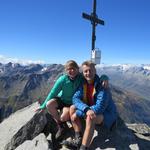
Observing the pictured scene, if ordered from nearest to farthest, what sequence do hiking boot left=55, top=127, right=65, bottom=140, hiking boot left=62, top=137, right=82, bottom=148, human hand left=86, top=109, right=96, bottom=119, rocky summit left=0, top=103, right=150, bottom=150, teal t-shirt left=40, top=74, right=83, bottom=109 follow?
1. human hand left=86, top=109, right=96, bottom=119
2. hiking boot left=62, top=137, right=82, bottom=148
3. rocky summit left=0, top=103, right=150, bottom=150
4. teal t-shirt left=40, top=74, right=83, bottom=109
5. hiking boot left=55, top=127, right=65, bottom=140

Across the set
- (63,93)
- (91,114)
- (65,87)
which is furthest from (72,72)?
(91,114)

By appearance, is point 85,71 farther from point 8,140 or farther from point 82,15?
point 82,15

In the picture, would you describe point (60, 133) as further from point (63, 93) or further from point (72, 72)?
point (72, 72)

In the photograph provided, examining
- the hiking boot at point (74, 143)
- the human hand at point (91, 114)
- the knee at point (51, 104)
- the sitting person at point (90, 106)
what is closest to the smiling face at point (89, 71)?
the sitting person at point (90, 106)

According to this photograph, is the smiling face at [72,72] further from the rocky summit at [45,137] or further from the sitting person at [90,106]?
the rocky summit at [45,137]

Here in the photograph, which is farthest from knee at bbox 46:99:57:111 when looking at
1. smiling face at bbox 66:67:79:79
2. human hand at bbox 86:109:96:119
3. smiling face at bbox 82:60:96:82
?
human hand at bbox 86:109:96:119

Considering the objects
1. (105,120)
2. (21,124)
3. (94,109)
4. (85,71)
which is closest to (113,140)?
(105,120)

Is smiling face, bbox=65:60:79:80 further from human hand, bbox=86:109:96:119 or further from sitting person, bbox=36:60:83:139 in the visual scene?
human hand, bbox=86:109:96:119
